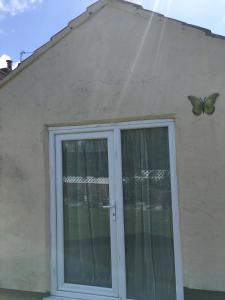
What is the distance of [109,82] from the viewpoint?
198 inches

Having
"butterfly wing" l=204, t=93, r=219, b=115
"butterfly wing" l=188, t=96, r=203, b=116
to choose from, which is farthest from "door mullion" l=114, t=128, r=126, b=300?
"butterfly wing" l=204, t=93, r=219, b=115

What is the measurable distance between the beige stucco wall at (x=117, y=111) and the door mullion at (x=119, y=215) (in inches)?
15.5

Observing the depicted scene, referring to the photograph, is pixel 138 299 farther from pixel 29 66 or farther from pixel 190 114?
pixel 29 66

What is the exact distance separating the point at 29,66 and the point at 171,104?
2147 mm

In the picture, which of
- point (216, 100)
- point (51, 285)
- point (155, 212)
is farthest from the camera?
point (51, 285)

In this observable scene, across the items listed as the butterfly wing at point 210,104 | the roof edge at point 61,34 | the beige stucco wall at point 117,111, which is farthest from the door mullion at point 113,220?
the roof edge at point 61,34

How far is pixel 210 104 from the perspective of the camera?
4.48 m

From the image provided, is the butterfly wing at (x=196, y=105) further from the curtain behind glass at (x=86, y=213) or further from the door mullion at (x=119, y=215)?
the curtain behind glass at (x=86, y=213)

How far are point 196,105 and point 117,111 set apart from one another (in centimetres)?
100

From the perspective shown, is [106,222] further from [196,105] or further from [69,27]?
[69,27]

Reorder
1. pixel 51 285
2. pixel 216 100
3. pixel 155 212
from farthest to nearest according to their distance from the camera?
pixel 51 285 < pixel 155 212 < pixel 216 100

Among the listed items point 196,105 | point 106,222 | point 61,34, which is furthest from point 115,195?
point 61,34

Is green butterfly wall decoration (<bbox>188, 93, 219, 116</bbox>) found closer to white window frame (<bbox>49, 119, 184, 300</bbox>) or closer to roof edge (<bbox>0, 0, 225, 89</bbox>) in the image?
white window frame (<bbox>49, 119, 184, 300</bbox>)

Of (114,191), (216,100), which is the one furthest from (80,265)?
(216,100)
